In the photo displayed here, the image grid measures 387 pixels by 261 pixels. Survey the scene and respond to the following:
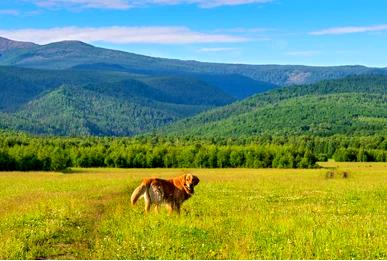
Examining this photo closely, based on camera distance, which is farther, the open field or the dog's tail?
the dog's tail

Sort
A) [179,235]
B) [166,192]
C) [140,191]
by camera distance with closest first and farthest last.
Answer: [179,235] → [166,192] → [140,191]

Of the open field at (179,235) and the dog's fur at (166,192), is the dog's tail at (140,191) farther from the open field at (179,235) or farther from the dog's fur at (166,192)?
the open field at (179,235)

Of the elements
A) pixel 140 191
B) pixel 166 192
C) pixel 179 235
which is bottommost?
pixel 179 235

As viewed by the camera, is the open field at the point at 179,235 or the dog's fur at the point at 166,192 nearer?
the open field at the point at 179,235

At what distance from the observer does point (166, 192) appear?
24.0 metres

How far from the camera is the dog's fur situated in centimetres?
2389

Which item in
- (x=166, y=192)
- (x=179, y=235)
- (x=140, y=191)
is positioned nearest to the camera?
(x=179, y=235)

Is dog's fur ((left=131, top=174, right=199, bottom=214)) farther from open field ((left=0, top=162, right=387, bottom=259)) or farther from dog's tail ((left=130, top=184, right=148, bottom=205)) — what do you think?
open field ((left=0, top=162, right=387, bottom=259))

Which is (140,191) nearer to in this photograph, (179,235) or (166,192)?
(166,192)

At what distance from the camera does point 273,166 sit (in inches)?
5197

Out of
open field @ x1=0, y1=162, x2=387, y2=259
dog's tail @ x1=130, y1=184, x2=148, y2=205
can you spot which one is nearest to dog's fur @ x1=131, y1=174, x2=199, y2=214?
dog's tail @ x1=130, y1=184, x2=148, y2=205

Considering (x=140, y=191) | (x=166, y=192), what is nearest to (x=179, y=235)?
(x=166, y=192)

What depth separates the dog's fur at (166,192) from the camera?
78.4 feet

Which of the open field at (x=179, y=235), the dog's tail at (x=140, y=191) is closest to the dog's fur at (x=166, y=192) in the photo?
the dog's tail at (x=140, y=191)
